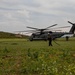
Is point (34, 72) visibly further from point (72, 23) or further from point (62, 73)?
point (72, 23)

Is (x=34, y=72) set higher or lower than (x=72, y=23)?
lower

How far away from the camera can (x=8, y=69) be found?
14562mm

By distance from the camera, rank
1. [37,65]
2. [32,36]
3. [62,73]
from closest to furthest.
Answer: [62,73] < [37,65] < [32,36]

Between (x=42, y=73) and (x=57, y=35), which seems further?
(x=57, y=35)

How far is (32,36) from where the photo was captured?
6938 cm

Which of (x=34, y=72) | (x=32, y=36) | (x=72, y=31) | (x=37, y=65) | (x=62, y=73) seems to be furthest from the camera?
(x=72, y=31)

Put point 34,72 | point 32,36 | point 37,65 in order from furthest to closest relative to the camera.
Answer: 1. point 32,36
2. point 37,65
3. point 34,72

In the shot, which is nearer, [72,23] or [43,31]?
[43,31]

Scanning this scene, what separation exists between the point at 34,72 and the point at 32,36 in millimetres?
55675

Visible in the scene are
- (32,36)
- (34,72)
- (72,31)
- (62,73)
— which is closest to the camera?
(62,73)

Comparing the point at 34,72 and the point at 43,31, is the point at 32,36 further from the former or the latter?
the point at 34,72

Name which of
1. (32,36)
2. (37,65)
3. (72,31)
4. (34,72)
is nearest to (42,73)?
(34,72)

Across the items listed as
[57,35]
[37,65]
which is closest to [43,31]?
[57,35]

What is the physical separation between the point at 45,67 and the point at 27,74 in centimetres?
127
